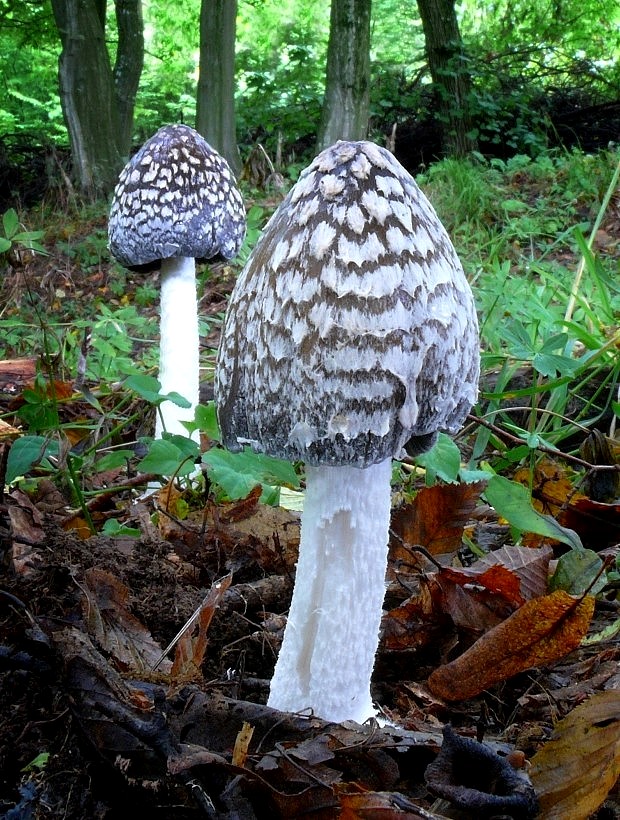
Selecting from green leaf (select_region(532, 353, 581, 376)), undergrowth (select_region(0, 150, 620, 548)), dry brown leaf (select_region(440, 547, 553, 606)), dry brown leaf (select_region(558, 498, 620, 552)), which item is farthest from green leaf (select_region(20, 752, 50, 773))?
green leaf (select_region(532, 353, 581, 376))

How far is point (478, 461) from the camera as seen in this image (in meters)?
3.98

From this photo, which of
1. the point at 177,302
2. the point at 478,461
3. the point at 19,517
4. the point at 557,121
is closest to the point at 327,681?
the point at 19,517

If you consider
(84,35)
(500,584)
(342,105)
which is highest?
(84,35)

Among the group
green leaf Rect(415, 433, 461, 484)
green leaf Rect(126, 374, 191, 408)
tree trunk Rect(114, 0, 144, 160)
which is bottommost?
green leaf Rect(415, 433, 461, 484)

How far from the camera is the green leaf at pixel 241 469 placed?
270cm

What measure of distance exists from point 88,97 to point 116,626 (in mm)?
13071

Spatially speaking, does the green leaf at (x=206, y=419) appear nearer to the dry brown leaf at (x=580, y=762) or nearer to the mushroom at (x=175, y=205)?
the mushroom at (x=175, y=205)

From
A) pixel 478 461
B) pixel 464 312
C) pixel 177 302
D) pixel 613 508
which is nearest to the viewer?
pixel 464 312

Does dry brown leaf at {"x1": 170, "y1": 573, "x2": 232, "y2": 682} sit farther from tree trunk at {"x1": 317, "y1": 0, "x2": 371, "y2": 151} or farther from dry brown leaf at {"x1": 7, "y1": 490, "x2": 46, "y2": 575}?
tree trunk at {"x1": 317, "y1": 0, "x2": 371, "y2": 151}

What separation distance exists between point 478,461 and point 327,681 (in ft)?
6.76

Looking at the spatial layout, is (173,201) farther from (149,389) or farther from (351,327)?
(351,327)

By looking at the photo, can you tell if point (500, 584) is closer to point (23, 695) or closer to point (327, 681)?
point (327, 681)

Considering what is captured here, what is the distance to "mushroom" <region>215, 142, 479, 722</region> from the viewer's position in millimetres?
1814

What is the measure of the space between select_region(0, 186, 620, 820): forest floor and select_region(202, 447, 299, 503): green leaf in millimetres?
262
